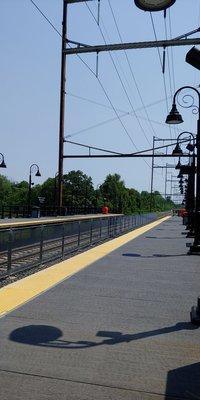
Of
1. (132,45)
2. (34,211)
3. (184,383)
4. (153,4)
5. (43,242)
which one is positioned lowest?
(184,383)

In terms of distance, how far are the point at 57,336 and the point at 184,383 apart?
1658mm

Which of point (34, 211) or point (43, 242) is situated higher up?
point (34, 211)

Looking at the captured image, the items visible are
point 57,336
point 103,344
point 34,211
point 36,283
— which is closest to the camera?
point 103,344

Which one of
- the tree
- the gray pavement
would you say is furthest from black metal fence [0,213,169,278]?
the tree

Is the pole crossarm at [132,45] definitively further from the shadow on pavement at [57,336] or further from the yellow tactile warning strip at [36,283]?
the shadow on pavement at [57,336]

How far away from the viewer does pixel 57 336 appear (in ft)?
16.8

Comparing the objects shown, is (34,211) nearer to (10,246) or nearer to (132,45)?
(132,45)

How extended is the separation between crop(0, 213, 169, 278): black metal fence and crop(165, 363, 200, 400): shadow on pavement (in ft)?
17.0

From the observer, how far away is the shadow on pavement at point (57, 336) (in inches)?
191

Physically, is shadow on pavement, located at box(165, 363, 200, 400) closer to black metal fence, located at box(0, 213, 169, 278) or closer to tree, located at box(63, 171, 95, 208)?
black metal fence, located at box(0, 213, 169, 278)

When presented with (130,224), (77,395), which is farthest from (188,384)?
(130,224)

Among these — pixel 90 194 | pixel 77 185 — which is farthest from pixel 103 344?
pixel 77 185

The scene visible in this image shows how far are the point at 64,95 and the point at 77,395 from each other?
88.9 ft

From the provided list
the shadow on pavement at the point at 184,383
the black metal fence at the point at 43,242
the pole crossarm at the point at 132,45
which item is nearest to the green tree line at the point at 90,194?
the pole crossarm at the point at 132,45
